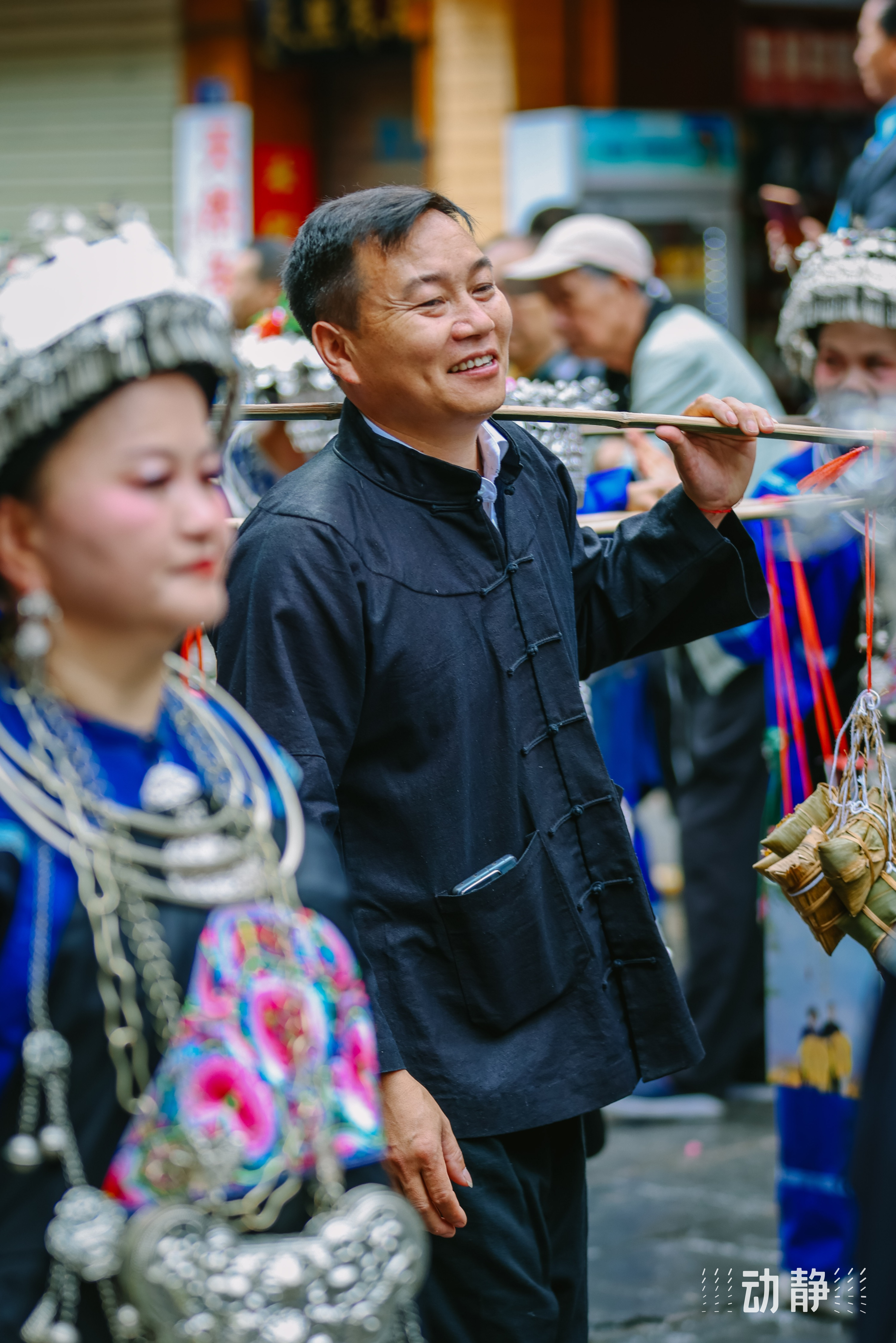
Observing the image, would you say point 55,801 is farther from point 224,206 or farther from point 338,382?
point 224,206

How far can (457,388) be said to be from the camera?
2285 mm

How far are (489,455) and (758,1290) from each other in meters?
2.08

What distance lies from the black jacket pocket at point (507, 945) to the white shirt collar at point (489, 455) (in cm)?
51

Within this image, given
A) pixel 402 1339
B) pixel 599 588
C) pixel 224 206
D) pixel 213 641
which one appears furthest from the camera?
pixel 224 206

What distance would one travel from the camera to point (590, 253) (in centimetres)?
485

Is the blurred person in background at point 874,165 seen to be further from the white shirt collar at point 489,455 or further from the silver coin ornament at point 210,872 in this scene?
the silver coin ornament at point 210,872

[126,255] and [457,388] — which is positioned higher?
[126,255]

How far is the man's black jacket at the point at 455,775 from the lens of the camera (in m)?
2.21

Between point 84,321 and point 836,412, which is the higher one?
point 84,321

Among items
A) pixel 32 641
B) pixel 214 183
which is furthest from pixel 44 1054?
pixel 214 183

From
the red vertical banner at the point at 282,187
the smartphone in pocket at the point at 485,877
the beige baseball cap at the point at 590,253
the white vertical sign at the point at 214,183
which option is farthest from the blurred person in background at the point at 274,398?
the red vertical banner at the point at 282,187

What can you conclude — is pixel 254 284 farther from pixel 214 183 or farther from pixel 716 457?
pixel 214 183

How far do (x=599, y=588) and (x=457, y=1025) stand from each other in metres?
0.76

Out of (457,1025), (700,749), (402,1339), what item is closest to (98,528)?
(402,1339)
